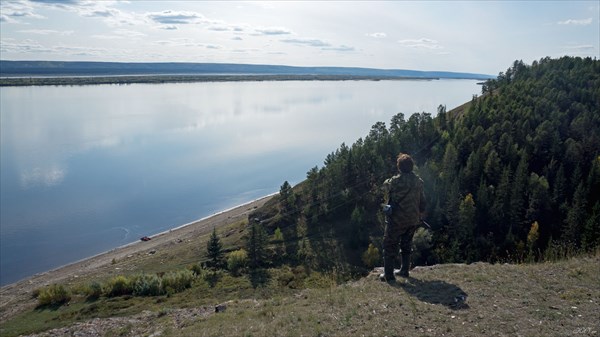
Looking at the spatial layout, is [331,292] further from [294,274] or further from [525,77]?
[525,77]

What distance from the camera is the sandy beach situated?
2911 cm

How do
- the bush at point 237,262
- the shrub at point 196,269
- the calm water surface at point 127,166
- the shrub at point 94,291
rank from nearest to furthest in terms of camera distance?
the shrub at point 94,291
the shrub at point 196,269
the bush at point 237,262
the calm water surface at point 127,166

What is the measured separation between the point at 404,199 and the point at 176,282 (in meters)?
21.1

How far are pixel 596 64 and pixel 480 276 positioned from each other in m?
77.4

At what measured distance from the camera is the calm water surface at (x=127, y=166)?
150 feet

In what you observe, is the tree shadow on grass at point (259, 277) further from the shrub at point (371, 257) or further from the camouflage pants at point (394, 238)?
the camouflage pants at point (394, 238)

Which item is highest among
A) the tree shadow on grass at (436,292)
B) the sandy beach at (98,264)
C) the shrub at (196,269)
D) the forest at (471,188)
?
the tree shadow on grass at (436,292)

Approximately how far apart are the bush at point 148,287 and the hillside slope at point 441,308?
47.0 feet

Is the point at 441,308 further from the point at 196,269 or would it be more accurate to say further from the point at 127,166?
the point at 127,166

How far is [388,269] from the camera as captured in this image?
12000 mm

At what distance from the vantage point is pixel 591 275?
38.2 feet

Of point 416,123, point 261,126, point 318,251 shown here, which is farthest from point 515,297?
point 261,126

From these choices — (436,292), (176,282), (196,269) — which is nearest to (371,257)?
(196,269)

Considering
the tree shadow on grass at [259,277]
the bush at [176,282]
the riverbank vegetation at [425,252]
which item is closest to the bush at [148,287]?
the riverbank vegetation at [425,252]
